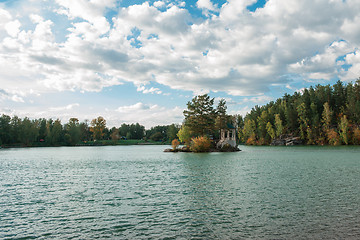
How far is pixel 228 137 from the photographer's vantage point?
84375mm

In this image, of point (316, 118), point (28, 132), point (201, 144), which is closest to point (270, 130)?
point (316, 118)

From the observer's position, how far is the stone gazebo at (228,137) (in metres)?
83.0

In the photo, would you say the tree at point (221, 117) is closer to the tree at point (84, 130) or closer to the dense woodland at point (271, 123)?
the dense woodland at point (271, 123)

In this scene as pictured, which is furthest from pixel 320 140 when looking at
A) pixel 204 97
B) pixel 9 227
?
pixel 9 227

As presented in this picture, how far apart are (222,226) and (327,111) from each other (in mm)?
121437

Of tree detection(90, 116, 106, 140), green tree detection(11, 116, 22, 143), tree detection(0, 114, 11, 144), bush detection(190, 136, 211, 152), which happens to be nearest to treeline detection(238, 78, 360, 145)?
bush detection(190, 136, 211, 152)

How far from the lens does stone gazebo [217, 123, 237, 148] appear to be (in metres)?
83.0

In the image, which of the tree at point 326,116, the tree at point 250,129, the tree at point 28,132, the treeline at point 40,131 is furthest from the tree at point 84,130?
the tree at point 326,116

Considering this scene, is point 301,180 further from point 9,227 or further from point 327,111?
point 327,111

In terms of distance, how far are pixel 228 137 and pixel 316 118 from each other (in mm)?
59216

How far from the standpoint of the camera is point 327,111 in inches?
4496

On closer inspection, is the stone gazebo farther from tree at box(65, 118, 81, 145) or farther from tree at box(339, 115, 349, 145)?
tree at box(65, 118, 81, 145)

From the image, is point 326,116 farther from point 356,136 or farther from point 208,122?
point 208,122

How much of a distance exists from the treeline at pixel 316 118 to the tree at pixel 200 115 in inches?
2447
